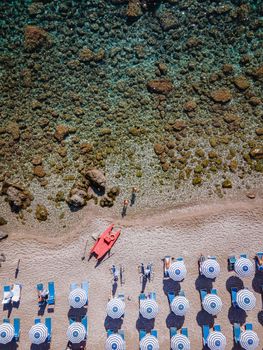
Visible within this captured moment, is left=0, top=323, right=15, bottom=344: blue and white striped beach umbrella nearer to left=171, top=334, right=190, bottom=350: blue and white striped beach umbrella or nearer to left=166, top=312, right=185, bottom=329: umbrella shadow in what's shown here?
left=166, top=312, right=185, bottom=329: umbrella shadow

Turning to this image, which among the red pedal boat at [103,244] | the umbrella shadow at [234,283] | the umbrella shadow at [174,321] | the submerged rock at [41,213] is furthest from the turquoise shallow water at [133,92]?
the umbrella shadow at [174,321]

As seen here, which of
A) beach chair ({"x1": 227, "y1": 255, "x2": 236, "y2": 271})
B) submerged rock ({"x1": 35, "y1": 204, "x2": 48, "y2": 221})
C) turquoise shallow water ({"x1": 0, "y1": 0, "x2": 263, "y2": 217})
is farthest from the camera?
turquoise shallow water ({"x1": 0, "y1": 0, "x2": 263, "y2": 217})

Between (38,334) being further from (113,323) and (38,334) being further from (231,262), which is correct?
(231,262)

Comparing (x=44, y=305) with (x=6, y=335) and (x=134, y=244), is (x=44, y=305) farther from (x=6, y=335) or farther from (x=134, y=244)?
(x=134, y=244)

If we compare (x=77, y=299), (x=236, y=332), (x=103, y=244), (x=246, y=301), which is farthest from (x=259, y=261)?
(x=77, y=299)

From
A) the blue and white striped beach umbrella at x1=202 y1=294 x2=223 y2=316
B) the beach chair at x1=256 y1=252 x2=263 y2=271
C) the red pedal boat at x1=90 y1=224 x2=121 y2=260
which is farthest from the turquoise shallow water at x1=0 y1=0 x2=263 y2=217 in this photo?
the blue and white striped beach umbrella at x1=202 y1=294 x2=223 y2=316

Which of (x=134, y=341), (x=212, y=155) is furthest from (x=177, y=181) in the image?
(x=134, y=341)

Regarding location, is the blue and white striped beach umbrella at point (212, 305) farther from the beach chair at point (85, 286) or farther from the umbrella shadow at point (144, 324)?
the beach chair at point (85, 286)
